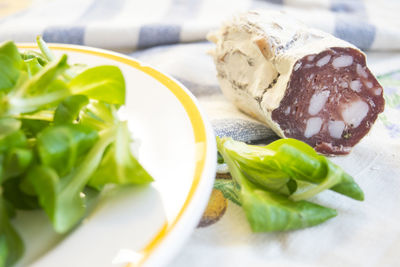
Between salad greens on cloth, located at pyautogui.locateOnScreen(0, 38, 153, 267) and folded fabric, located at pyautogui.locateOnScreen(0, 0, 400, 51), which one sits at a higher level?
salad greens on cloth, located at pyautogui.locateOnScreen(0, 38, 153, 267)

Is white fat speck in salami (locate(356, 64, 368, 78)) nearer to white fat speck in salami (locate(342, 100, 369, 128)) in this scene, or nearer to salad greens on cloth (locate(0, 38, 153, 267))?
white fat speck in salami (locate(342, 100, 369, 128))

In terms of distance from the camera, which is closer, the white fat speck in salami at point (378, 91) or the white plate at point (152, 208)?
the white plate at point (152, 208)

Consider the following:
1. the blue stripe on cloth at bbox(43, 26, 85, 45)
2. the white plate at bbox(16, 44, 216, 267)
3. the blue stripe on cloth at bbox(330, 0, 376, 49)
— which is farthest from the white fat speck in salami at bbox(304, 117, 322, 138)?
the blue stripe on cloth at bbox(43, 26, 85, 45)

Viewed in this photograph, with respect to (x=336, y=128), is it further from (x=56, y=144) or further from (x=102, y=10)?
(x=102, y=10)

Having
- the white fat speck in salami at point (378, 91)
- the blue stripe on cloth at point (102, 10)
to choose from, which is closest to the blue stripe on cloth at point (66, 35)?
the blue stripe on cloth at point (102, 10)

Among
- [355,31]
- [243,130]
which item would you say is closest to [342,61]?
[243,130]

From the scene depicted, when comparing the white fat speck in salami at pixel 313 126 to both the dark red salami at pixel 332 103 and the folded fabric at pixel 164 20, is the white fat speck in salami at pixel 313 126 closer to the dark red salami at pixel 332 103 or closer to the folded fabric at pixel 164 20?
the dark red salami at pixel 332 103
